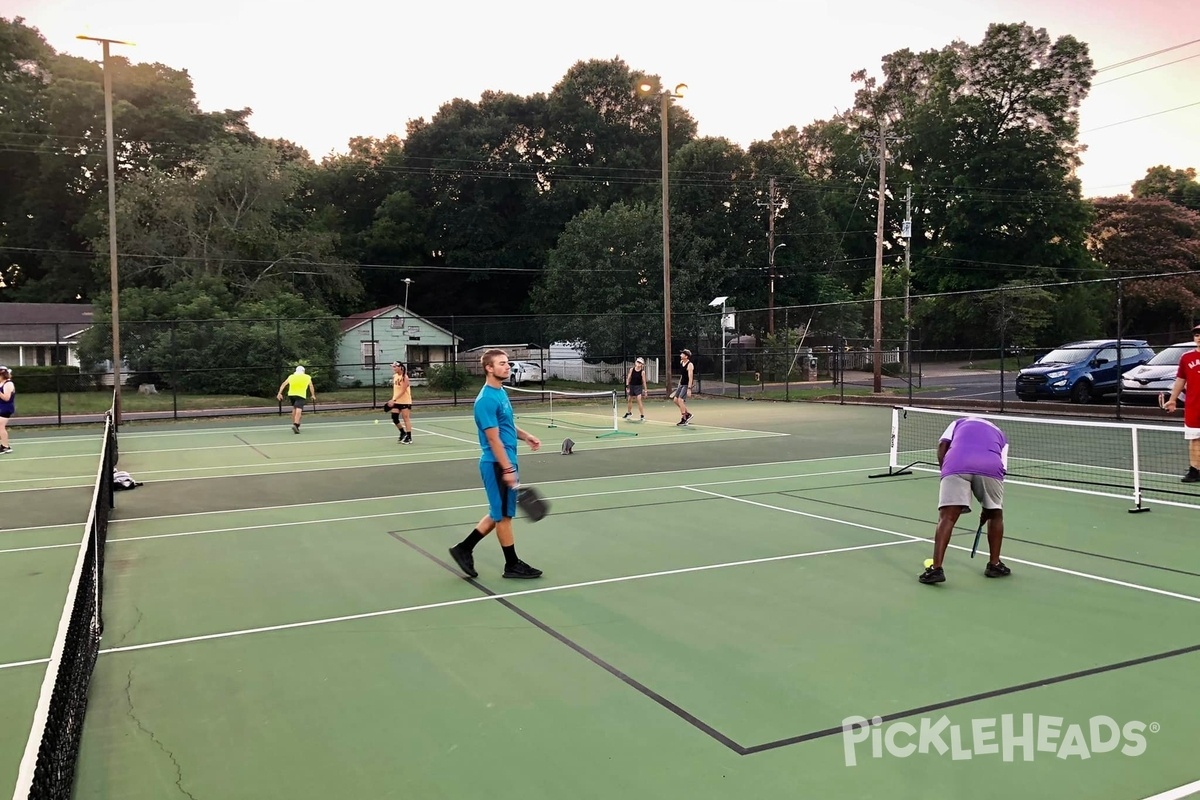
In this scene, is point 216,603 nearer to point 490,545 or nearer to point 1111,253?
point 490,545

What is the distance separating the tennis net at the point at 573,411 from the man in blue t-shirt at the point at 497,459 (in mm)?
12164

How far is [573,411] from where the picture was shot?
2928cm

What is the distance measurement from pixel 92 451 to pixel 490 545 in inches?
561

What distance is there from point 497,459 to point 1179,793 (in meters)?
4.82

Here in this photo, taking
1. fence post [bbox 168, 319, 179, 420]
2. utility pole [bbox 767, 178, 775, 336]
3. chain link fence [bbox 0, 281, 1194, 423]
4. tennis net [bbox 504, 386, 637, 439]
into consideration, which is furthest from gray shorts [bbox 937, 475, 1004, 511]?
utility pole [bbox 767, 178, 775, 336]

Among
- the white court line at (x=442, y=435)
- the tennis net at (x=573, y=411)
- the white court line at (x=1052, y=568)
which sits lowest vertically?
the white court line at (x=1052, y=568)

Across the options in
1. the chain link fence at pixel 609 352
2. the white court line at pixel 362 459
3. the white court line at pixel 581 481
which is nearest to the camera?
the white court line at pixel 581 481

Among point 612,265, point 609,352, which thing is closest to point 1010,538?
point 609,352

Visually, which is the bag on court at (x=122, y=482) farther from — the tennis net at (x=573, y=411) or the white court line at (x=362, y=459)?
the tennis net at (x=573, y=411)

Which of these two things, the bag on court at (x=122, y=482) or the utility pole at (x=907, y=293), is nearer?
the bag on court at (x=122, y=482)

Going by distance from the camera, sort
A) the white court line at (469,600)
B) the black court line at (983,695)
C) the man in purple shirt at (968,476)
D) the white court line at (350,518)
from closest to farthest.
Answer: the black court line at (983,695), the white court line at (469,600), the man in purple shirt at (968,476), the white court line at (350,518)

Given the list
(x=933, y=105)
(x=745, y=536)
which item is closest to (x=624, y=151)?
(x=933, y=105)

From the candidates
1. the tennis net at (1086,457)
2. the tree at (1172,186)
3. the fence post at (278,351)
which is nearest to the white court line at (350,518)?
the tennis net at (1086,457)

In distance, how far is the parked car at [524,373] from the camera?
42719 mm
